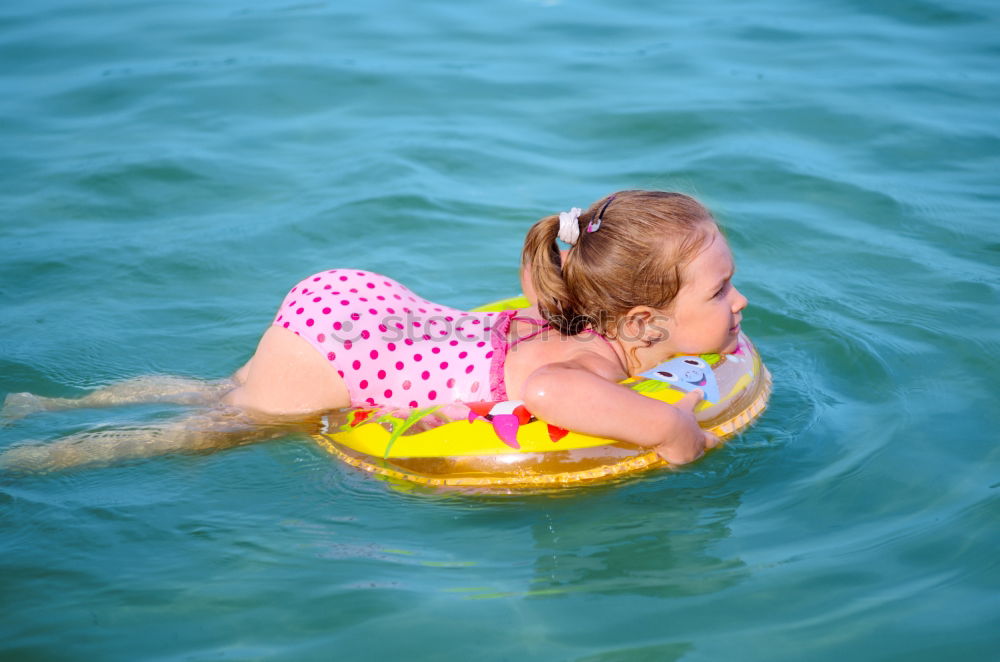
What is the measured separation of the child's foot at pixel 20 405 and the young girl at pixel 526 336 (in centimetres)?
42

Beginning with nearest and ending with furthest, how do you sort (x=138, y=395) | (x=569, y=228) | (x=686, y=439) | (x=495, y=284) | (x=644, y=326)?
(x=686, y=439) → (x=569, y=228) → (x=644, y=326) → (x=138, y=395) → (x=495, y=284)

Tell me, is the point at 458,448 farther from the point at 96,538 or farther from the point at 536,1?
the point at 536,1

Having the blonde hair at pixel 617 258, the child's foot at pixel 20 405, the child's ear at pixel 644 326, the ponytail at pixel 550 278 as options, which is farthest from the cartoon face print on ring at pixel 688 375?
the child's foot at pixel 20 405

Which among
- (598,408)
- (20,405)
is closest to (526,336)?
(598,408)

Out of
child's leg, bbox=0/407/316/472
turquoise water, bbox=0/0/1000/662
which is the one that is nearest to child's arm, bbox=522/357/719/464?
turquoise water, bbox=0/0/1000/662

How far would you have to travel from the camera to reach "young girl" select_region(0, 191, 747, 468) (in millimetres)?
4023

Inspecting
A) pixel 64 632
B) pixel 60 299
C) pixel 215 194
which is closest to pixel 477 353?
pixel 64 632

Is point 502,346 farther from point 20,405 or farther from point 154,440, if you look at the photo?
point 20,405

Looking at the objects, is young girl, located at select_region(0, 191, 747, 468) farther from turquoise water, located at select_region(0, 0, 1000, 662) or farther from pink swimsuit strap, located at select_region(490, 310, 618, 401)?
turquoise water, located at select_region(0, 0, 1000, 662)

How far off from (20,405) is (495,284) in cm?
264

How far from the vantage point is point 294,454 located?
4324 millimetres

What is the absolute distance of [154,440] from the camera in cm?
432

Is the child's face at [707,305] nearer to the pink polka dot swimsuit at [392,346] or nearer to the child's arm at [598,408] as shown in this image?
the child's arm at [598,408]

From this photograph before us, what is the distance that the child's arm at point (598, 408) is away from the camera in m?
3.80
